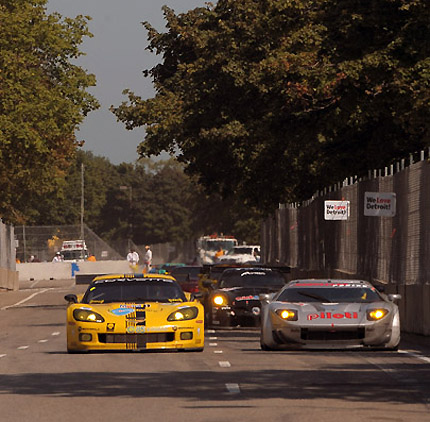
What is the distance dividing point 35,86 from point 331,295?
131 feet

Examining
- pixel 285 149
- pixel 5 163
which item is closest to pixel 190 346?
pixel 285 149

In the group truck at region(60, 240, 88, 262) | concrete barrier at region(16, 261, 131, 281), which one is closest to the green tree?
concrete barrier at region(16, 261, 131, 281)

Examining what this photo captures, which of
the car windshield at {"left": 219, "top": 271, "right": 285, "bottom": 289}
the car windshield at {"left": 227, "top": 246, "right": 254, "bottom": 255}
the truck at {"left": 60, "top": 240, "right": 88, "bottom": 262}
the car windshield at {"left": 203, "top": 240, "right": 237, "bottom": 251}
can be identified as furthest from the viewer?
the car windshield at {"left": 203, "top": 240, "right": 237, "bottom": 251}

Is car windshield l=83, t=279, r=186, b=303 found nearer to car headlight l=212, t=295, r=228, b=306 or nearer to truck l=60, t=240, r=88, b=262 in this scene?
car headlight l=212, t=295, r=228, b=306

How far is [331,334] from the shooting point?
69.7ft

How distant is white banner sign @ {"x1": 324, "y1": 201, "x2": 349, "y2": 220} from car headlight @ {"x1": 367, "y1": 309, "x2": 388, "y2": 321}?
16.2 metres

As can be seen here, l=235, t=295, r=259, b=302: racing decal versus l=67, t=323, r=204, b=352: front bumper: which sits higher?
l=235, t=295, r=259, b=302: racing decal

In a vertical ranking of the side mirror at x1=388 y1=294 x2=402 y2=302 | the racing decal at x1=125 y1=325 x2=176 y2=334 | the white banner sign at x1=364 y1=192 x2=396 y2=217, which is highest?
the white banner sign at x1=364 y1=192 x2=396 y2=217

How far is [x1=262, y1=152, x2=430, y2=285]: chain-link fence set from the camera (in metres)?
28.0

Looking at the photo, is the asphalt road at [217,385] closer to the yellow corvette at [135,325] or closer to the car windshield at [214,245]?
the yellow corvette at [135,325]

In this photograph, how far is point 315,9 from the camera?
1710 inches

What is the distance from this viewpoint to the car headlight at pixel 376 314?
70.5ft

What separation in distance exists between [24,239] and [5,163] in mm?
26328

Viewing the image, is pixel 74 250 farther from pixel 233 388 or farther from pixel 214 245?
pixel 233 388
